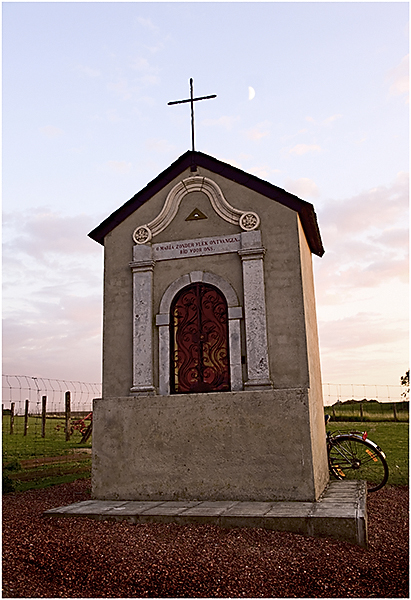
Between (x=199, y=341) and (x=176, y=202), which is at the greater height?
(x=176, y=202)

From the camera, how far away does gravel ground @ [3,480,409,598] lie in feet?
16.2

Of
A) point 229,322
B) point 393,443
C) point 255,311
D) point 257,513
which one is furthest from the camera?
point 393,443

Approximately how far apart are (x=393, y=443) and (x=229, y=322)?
9.69m

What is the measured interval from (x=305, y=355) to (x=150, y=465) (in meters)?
3.13

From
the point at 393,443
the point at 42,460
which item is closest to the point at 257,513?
the point at 42,460

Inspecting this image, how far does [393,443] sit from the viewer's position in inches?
617

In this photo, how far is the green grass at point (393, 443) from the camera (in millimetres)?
12172

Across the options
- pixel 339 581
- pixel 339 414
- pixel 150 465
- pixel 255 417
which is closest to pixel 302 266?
pixel 255 417

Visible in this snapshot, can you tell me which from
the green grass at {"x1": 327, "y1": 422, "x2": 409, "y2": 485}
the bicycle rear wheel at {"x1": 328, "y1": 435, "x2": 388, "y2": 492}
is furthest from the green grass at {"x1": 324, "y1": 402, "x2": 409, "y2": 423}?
the bicycle rear wheel at {"x1": 328, "y1": 435, "x2": 388, "y2": 492}

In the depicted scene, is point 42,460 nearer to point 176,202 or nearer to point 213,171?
point 176,202

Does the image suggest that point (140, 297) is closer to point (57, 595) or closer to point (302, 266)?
point (302, 266)

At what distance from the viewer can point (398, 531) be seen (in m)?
7.67

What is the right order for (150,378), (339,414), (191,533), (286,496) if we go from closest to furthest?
(191,533), (286,496), (150,378), (339,414)

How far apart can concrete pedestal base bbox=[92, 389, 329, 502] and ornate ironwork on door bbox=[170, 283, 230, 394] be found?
0.51m
